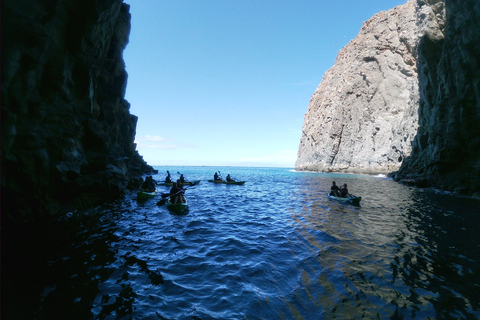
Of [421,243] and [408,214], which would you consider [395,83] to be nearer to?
[408,214]

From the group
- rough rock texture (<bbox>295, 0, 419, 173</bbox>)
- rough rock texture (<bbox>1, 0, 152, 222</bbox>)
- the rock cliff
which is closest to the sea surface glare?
rough rock texture (<bbox>1, 0, 152, 222</bbox>)

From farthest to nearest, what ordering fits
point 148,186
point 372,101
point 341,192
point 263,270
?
point 372,101 → point 148,186 → point 341,192 → point 263,270

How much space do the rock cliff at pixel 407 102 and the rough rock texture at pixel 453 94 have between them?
0.10 metres

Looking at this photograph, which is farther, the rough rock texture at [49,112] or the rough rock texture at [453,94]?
the rough rock texture at [453,94]

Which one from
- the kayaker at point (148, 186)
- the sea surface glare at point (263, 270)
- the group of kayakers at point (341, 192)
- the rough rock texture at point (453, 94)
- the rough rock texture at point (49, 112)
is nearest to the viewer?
the sea surface glare at point (263, 270)

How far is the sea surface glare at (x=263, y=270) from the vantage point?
5.05 metres

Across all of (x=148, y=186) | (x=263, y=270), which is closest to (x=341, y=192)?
(x=263, y=270)

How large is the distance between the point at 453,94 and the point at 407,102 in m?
44.5

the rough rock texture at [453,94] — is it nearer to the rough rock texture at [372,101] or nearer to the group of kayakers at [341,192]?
the group of kayakers at [341,192]

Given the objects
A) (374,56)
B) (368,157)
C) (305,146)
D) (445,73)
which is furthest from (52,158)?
(305,146)

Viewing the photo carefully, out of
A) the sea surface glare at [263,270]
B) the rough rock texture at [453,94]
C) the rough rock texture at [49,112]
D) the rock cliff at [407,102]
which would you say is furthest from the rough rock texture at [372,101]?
the rough rock texture at [49,112]

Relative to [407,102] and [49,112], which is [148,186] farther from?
[407,102]

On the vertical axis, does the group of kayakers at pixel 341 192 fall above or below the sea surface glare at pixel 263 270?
above

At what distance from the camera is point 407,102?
63781 mm
